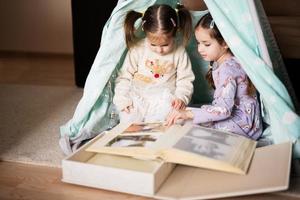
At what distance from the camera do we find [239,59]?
1.14m

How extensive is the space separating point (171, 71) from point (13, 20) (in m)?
1.46

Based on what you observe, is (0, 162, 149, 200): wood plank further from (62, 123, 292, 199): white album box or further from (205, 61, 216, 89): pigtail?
(205, 61, 216, 89): pigtail

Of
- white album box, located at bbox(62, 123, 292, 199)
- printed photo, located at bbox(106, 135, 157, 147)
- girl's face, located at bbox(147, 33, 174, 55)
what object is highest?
girl's face, located at bbox(147, 33, 174, 55)

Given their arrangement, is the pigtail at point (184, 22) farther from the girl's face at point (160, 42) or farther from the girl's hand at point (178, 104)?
the girl's hand at point (178, 104)

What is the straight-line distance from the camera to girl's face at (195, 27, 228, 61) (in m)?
1.22

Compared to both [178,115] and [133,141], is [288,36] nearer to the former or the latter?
[178,115]

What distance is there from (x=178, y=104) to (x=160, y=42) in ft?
0.65

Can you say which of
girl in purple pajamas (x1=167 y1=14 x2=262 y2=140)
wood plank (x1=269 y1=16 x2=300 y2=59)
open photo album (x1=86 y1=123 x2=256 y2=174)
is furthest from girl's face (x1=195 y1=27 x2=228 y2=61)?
wood plank (x1=269 y1=16 x2=300 y2=59)

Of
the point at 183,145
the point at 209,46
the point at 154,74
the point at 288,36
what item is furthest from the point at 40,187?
the point at 288,36

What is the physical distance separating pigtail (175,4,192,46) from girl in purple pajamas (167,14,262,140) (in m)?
0.08

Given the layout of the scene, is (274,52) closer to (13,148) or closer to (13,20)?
(13,148)

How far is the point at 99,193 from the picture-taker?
39.4 inches

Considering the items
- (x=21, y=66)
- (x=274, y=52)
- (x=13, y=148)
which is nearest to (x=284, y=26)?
(x=274, y=52)

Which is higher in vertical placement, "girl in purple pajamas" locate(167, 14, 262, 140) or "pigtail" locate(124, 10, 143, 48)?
"pigtail" locate(124, 10, 143, 48)
